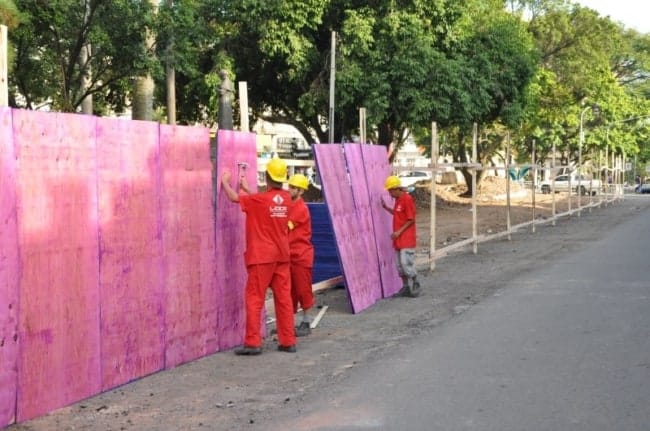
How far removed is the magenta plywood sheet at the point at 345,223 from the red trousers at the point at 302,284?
1.22 meters

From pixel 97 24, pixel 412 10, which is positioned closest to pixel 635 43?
pixel 412 10

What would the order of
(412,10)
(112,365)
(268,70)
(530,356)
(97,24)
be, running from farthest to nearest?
(268,70) < (412,10) < (97,24) < (530,356) < (112,365)

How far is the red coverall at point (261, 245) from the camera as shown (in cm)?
848

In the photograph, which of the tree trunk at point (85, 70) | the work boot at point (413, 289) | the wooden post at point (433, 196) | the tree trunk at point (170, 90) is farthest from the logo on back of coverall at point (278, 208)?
the tree trunk at point (170, 90)

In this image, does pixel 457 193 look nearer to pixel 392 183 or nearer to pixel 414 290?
pixel 414 290

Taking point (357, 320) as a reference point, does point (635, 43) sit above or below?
above

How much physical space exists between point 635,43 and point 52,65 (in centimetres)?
5255

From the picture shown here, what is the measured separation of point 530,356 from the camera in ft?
26.9

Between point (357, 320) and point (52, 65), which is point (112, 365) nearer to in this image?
point (357, 320)

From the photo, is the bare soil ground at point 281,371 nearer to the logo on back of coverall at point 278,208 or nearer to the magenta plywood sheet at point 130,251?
the magenta plywood sheet at point 130,251

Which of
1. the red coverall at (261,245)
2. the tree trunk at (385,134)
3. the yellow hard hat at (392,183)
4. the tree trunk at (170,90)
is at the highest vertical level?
the tree trunk at (170,90)

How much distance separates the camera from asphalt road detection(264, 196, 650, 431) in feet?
20.1

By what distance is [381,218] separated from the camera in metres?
13.3

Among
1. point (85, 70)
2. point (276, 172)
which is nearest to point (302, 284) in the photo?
point (276, 172)
